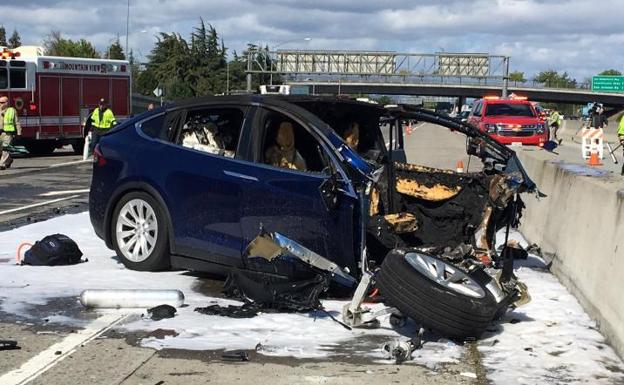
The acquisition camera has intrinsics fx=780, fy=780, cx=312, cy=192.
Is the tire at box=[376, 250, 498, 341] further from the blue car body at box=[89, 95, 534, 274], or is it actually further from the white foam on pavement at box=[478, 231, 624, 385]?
the blue car body at box=[89, 95, 534, 274]

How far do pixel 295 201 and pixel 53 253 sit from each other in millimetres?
2784

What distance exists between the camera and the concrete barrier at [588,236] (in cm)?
540

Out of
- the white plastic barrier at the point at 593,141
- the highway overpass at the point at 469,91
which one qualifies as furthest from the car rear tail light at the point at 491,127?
the highway overpass at the point at 469,91

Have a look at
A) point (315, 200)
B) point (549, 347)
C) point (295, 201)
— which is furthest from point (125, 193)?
point (549, 347)

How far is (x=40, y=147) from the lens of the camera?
2684cm

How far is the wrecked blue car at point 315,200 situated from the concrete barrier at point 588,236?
57cm

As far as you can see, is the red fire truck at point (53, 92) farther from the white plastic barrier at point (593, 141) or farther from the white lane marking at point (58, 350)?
the white lane marking at point (58, 350)

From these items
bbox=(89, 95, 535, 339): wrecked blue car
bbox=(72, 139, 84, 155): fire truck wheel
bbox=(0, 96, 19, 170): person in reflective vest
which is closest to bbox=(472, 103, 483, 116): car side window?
bbox=(72, 139, 84, 155): fire truck wheel

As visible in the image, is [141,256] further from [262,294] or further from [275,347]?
[275,347]

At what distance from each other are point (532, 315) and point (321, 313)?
168cm

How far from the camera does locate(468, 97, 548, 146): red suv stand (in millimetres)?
24422

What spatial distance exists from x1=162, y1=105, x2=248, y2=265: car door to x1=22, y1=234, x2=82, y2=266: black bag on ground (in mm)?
1439

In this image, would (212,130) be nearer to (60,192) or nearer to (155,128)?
(155,128)

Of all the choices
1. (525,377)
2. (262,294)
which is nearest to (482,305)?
(525,377)
